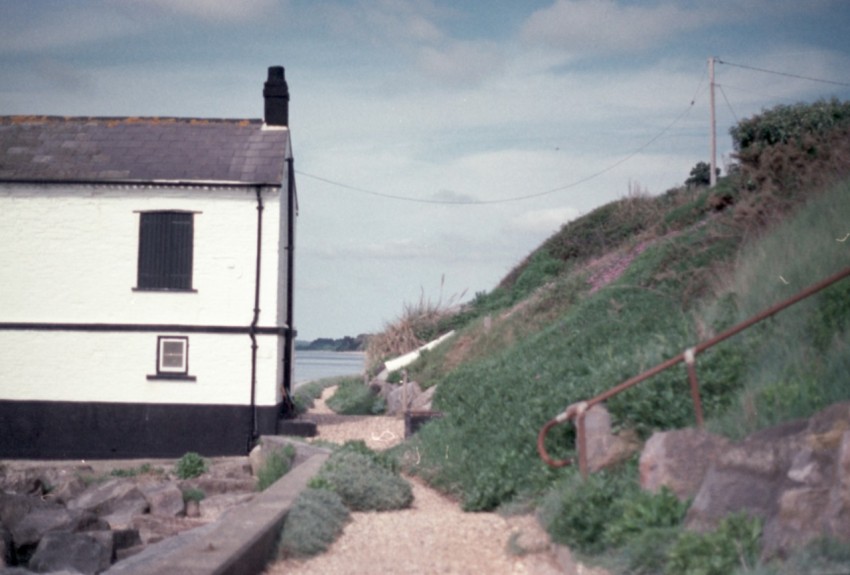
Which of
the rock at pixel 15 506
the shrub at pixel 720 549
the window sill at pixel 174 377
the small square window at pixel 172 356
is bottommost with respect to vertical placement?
the rock at pixel 15 506

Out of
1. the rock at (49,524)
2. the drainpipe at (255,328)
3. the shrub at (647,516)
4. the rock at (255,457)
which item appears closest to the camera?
the shrub at (647,516)

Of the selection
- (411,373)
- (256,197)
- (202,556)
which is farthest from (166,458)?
(202,556)

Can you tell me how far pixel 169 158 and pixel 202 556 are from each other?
622 inches

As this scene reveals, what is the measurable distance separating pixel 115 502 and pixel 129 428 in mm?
5961

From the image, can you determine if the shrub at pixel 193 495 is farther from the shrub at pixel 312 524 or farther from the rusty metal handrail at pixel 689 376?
the rusty metal handrail at pixel 689 376

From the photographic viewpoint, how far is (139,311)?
20312mm

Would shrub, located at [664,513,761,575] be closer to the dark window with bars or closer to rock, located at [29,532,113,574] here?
rock, located at [29,532,113,574]

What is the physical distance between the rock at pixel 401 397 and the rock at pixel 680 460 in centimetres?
1565

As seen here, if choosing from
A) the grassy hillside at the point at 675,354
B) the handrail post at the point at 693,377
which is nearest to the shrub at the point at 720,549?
the grassy hillside at the point at 675,354

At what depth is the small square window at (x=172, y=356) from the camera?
20.2m

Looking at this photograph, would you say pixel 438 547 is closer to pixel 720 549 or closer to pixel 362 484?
pixel 362 484

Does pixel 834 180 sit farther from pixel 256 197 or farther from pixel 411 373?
pixel 411 373

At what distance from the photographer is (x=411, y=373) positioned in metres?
25.6

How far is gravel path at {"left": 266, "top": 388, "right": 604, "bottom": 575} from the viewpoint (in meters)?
7.79
